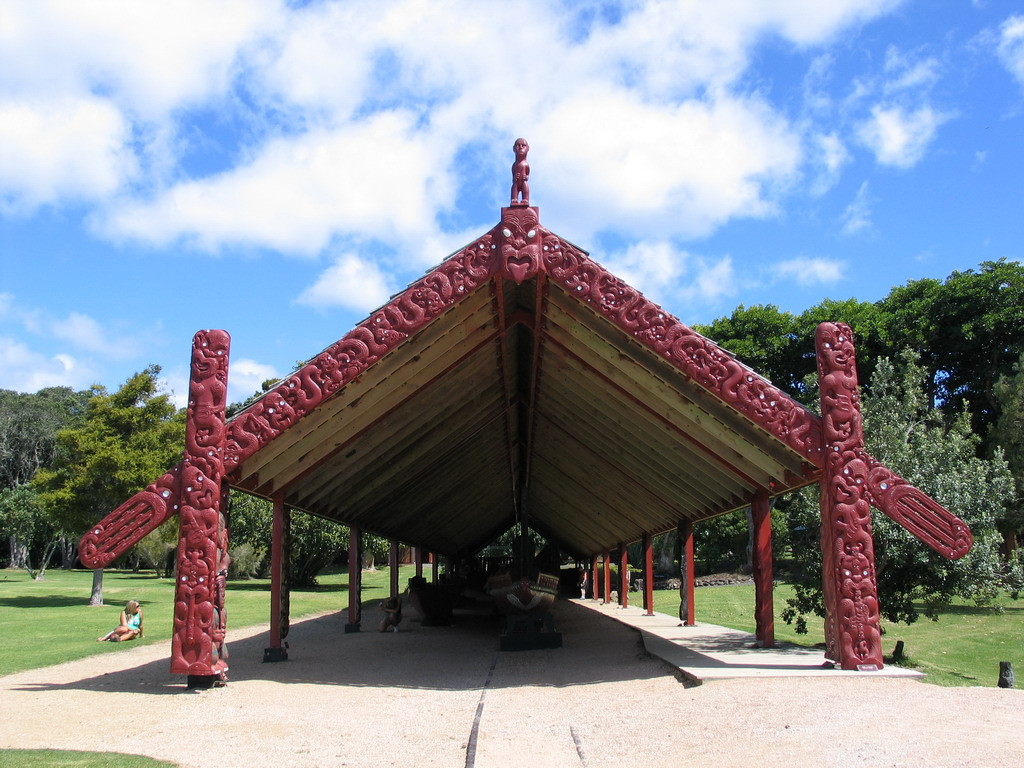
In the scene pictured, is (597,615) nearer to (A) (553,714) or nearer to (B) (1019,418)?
(B) (1019,418)

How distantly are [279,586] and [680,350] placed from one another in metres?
6.44

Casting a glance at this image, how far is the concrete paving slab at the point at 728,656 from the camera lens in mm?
8578

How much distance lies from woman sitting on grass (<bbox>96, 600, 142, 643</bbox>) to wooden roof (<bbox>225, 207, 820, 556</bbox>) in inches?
155

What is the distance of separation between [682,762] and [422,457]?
8.95 metres

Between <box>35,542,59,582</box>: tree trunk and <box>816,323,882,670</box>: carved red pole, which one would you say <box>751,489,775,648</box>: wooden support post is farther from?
<box>35,542,59,582</box>: tree trunk

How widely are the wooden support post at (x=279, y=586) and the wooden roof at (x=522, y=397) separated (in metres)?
0.31

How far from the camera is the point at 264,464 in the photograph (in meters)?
10.1

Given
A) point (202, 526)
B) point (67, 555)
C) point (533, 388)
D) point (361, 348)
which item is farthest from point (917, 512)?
point (67, 555)

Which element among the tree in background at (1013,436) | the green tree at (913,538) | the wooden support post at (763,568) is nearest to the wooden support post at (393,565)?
the green tree at (913,538)

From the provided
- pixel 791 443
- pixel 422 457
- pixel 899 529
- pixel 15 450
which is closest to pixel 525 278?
pixel 791 443

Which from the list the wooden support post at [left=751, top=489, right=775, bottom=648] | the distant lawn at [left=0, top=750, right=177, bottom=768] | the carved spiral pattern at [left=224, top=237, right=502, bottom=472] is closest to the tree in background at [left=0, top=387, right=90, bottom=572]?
the carved spiral pattern at [left=224, top=237, right=502, bottom=472]

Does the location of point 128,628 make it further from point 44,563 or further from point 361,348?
point 44,563

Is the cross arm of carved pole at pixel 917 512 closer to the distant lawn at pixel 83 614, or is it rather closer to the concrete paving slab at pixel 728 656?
the concrete paving slab at pixel 728 656

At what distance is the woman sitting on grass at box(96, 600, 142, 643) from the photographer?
1474 cm
